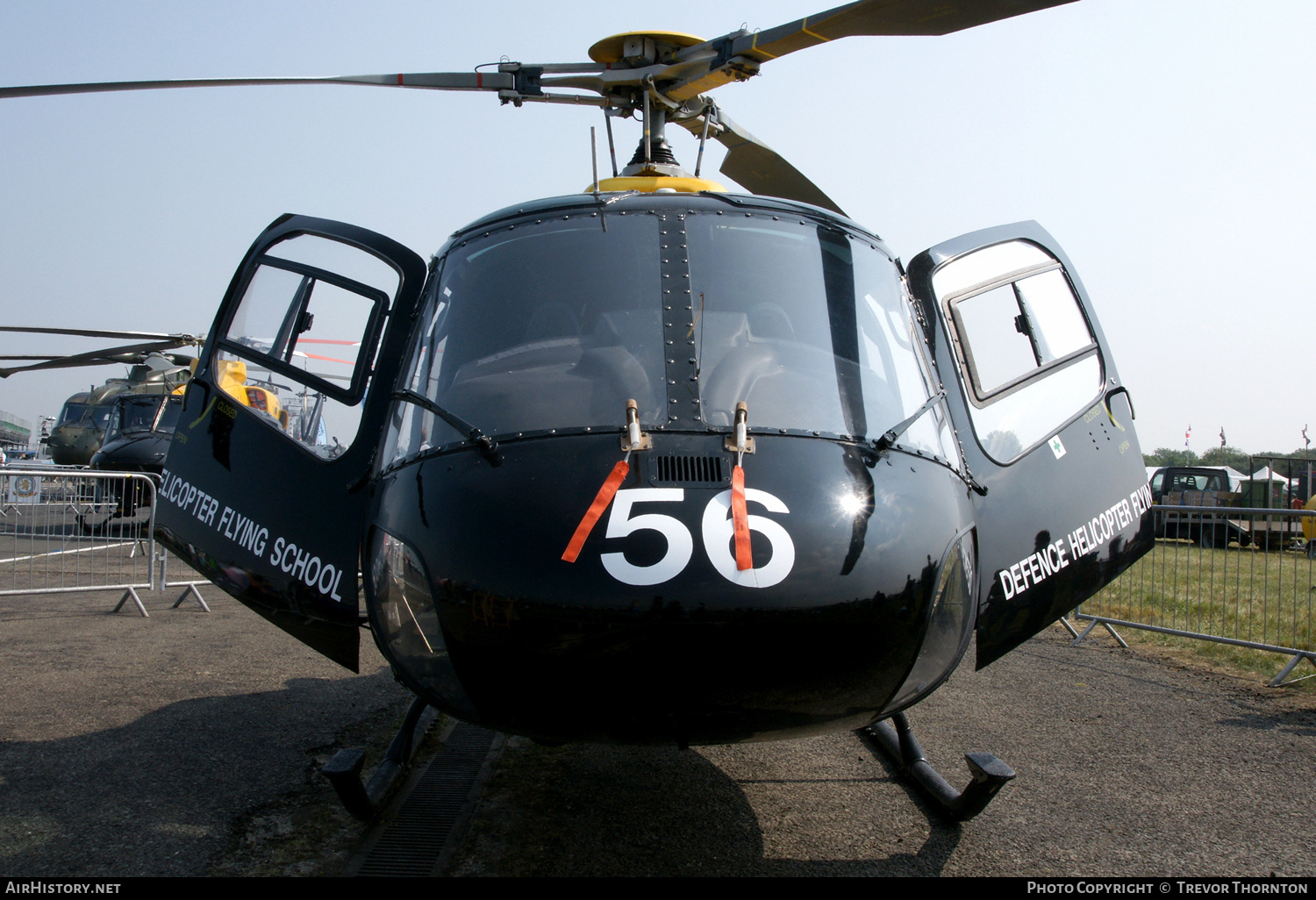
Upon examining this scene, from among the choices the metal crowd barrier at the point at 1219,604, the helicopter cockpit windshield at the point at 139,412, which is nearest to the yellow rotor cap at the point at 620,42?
the metal crowd barrier at the point at 1219,604

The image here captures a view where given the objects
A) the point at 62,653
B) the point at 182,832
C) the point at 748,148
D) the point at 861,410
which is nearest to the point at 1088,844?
the point at 861,410

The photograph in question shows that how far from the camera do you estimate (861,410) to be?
286 centimetres

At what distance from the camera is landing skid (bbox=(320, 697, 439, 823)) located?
302cm

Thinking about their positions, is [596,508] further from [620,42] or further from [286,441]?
[620,42]

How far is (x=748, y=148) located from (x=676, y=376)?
12.4ft

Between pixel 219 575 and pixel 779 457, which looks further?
pixel 219 575

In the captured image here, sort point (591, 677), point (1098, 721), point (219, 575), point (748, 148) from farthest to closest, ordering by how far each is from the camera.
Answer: point (748, 148) → point (1098, 721) → point (219, 575) → point (591, 677)

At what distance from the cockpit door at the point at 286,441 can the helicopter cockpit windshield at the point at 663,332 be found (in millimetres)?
307

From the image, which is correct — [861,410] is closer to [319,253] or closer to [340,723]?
[319,253]

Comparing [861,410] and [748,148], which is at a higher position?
[748,148]

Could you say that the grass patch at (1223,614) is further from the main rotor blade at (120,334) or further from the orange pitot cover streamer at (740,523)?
the main rotor blade at (120,334)

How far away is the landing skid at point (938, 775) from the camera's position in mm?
2914

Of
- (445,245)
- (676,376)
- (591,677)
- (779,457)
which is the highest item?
(445,245)

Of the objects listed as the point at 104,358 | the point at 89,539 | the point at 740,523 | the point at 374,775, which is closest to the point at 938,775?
the point at 740,523
